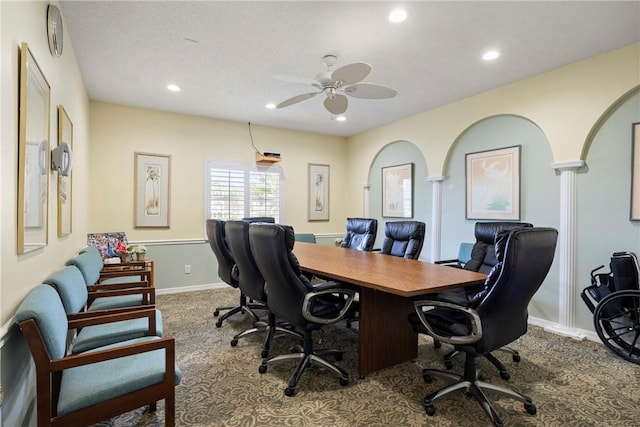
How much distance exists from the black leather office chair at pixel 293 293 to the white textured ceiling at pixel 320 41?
1.67m

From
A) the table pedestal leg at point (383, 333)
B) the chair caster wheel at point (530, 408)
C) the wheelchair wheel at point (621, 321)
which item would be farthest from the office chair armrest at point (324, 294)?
the wheelchair wheel at point (621, 321)

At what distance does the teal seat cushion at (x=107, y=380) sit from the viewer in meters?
1.33

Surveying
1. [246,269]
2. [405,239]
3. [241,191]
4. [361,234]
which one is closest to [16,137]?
[246,269]

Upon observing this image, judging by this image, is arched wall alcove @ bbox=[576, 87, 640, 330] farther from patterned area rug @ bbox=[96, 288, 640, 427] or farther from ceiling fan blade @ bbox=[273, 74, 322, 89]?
ceiling fan blade @ bbox=[273, 74, 322, 89]

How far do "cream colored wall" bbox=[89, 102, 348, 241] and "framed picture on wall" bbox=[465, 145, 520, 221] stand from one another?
2866 millimetres

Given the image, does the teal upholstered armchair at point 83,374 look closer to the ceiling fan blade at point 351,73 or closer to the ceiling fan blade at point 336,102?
the ceiling fan blade at point 351,73

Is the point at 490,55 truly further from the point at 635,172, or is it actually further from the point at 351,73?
the point at 635,172

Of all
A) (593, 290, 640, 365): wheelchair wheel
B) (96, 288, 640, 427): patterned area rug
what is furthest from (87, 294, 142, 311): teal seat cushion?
(593, 290, 640, 365): wheelchair wheel

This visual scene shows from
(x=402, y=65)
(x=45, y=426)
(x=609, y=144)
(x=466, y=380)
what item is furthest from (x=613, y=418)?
(x=402, y=65)

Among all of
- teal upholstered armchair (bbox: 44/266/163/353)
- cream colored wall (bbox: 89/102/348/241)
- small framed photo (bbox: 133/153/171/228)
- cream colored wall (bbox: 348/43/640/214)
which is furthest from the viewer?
small framed photo (bbox: 133/153/171/228)

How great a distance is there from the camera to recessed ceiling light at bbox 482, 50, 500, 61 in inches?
117

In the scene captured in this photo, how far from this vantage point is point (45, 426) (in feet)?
4.15

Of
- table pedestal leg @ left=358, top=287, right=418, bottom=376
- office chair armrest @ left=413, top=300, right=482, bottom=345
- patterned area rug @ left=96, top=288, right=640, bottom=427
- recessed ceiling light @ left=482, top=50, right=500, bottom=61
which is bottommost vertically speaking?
patterned area rug @ left=96, top=288, right=640, bottom=427

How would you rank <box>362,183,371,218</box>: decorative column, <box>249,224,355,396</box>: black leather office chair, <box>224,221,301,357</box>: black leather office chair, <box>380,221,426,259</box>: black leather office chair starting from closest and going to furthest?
1. <box>249,224,355,396</box>: black leather office chair
2. <box>224,221,301,357</box>: black leather office chair
3. <box>380,221,426,259</box>: black leather office chair
4. <box>362,183,371,218</box>: decorative column
